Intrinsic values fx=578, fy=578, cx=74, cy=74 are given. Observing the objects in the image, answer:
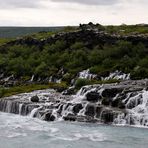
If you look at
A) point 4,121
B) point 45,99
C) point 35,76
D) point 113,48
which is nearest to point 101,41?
point 113,48

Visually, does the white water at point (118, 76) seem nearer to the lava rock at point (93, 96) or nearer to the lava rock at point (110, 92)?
the lava rock at point (110, 92)

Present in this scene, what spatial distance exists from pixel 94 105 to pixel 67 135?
12236 mm

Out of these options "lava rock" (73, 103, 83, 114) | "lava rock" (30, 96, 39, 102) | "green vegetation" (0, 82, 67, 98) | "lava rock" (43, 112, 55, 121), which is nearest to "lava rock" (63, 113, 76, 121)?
"lava rock" (73, 103, 83, 114)

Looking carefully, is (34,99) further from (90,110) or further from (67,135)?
(67,135)

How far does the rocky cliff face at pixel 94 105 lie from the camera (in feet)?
257

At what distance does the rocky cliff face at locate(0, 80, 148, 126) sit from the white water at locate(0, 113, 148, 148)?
2.82m

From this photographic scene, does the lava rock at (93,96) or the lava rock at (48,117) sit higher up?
the lava rock at (93,96)

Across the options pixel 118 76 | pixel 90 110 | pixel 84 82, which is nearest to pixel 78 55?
pixel 118 76

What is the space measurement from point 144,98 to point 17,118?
61.3 ft

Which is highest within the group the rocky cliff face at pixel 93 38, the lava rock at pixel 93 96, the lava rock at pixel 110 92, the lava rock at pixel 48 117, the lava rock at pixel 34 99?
the rocky cliff face at pixel 93 38

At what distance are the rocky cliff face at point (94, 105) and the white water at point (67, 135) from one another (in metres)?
2.82

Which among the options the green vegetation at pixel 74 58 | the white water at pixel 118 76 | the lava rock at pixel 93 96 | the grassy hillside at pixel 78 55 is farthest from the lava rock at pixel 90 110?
the white water at pixel 118 76

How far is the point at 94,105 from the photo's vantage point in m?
82.1

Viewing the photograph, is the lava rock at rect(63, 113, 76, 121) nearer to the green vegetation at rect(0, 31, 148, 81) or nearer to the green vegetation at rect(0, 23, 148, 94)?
the green vegetation at rect(0, 23, 148, 94)
